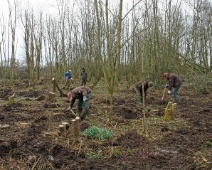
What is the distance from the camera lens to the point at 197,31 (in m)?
19.8

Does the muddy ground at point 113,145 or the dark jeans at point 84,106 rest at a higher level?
the dark jeans at point 84,106

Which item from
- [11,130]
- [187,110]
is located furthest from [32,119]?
[187,110]

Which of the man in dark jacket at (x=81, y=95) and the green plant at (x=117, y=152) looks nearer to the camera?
the green plant at (x=117, y=152)

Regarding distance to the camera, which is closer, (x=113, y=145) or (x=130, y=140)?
(x=113, y=145)

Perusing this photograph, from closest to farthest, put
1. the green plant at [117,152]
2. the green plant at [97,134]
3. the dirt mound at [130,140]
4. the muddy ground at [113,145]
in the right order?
the muddy ground at [113,145], the green plant at [117,152], the dirt mound at [130,140], the green plant at [97,134]

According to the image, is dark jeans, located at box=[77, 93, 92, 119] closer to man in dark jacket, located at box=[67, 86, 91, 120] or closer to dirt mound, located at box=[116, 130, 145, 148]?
man in dark jacket, located at box=[67, 86, 91, 120]

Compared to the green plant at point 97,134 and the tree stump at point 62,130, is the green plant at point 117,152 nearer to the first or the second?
the green plant at point 97,134

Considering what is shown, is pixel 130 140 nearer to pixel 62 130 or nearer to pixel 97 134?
pixel 97 134

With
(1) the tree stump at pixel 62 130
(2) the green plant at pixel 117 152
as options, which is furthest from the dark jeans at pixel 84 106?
(2) the green plant at pixel 117 152

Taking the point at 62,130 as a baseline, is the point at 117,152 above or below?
below

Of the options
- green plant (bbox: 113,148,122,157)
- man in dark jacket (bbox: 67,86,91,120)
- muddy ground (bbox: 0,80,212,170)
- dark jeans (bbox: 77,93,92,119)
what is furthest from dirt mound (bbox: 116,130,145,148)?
dark jeans (bbox: 77,93,92,119)

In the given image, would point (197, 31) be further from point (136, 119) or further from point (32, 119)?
point (32, 119)

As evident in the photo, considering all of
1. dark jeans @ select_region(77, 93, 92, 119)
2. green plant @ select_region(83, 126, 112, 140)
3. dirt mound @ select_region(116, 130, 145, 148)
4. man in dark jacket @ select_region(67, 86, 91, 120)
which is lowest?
dirt mound @ select_region(116, 130, 145, 148)

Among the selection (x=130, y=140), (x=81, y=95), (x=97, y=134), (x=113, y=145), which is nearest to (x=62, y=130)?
(x=97, y=134)
